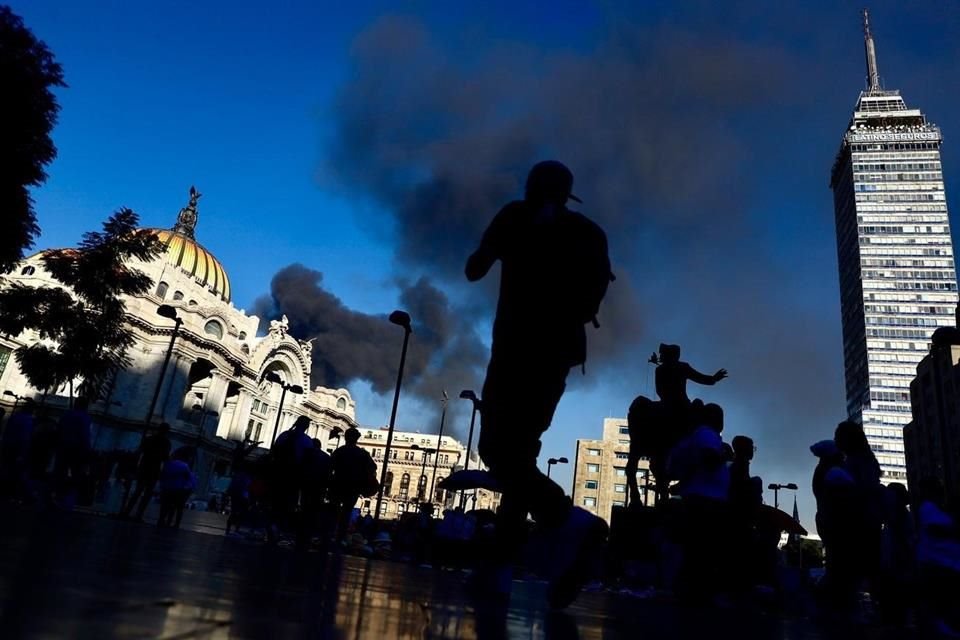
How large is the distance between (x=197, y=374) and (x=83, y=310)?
34.1 meters

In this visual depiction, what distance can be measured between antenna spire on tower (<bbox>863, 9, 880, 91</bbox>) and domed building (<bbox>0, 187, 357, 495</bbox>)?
428ft

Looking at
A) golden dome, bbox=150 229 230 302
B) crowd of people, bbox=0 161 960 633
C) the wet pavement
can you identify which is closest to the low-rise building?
crowd of people, bbox=0 161 960 633

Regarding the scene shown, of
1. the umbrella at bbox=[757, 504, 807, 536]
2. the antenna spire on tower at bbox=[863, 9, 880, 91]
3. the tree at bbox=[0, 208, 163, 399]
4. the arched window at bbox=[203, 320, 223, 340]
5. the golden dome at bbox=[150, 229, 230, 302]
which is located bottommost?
the umbrella at bbox=[757, 504, 807, 536]

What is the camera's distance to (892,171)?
101625 mm

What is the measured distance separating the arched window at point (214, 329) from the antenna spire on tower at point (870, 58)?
135044 mm

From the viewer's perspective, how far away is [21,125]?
14.0 metres

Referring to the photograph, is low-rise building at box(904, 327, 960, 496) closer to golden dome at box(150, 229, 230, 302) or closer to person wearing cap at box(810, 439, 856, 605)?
person wearing cap at box(810, 439, 856, 605)

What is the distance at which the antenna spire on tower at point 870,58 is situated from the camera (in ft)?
418

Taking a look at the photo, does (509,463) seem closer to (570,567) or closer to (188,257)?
(570,567)

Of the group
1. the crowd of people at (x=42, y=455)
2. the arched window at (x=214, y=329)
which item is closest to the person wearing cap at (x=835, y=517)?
the crowd of people at (x=42, y=455)

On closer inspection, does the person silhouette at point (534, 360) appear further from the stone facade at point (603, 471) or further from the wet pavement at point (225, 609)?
the stone facade at point (603, 471)

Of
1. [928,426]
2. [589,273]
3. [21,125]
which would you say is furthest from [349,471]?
[928,426]

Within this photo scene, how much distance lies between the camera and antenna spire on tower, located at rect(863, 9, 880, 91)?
127312 mm

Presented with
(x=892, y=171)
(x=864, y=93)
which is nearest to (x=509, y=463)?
(x=892, y=171)
